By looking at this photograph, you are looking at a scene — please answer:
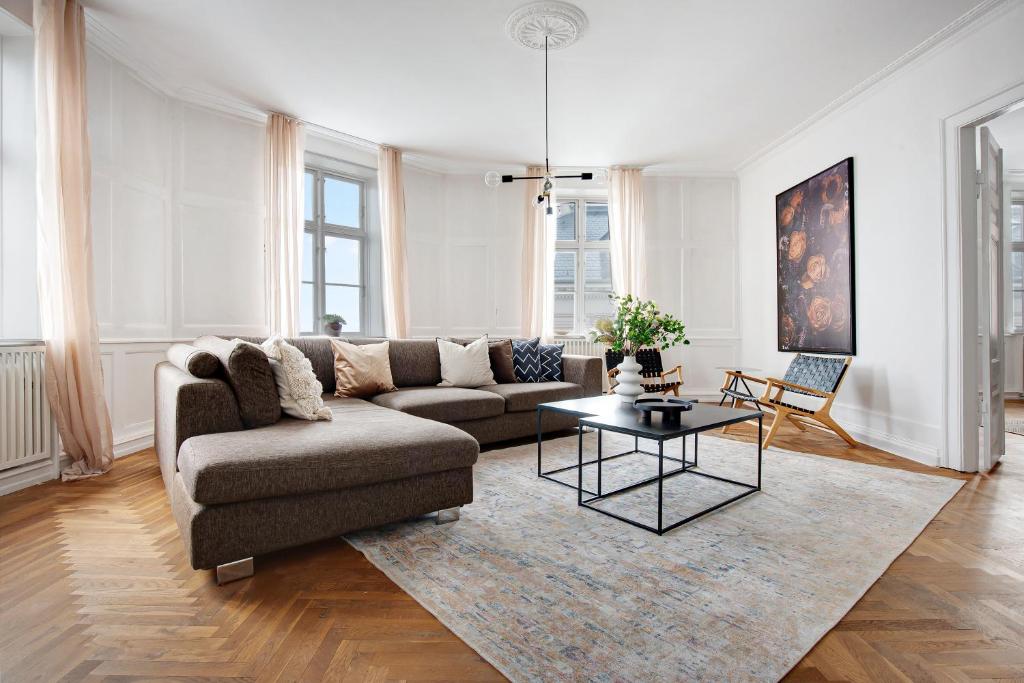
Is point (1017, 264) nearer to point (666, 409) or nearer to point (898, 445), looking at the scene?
point (898, 445)

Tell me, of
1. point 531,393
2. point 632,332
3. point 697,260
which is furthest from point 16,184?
point 697,260

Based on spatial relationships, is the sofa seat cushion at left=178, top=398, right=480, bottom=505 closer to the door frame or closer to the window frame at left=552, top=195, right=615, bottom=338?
the door frame

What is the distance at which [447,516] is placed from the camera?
95.7 inches

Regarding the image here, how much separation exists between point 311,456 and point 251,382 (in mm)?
662

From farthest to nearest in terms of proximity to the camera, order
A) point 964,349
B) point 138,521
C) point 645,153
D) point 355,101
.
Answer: point 645,153 < point 355,101 < point 964,349 < point 138,521

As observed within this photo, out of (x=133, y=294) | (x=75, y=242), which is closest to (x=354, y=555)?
(x=75, y=242)

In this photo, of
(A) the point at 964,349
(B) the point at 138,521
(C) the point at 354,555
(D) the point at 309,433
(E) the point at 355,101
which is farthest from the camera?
(E) the point at 355,101

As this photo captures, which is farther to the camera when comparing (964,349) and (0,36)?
(964,349)

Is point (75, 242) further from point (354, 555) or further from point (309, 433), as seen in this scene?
point (354, 555)

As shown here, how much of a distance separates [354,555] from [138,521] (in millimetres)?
1202

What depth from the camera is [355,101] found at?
455cm

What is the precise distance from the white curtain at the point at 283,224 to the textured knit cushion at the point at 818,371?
4.59m

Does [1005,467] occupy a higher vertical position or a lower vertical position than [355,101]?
lower

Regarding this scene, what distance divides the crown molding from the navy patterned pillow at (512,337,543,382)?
341 cm
